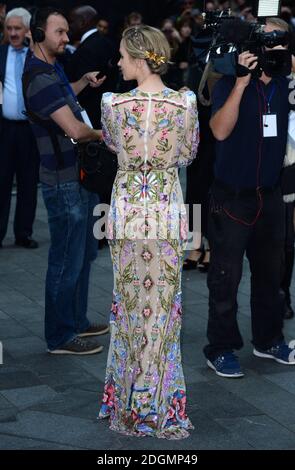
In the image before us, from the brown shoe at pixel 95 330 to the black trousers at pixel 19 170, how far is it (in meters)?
2.72

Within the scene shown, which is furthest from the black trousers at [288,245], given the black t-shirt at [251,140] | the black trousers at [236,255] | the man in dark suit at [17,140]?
the man in dark suit at [17,140]

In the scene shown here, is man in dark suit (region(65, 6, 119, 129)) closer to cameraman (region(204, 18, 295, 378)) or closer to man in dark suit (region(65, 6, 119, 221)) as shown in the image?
man in dark suit (region(65, 6, 119, 221))

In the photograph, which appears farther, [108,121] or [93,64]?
[93,64]

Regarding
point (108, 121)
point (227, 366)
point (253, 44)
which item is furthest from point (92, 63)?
point (108, 121)

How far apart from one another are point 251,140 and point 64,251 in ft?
4.39

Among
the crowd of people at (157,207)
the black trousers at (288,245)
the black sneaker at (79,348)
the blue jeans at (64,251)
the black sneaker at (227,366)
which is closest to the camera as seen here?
the crowd of people at (157,207)

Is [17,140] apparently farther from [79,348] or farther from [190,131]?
[190,131]

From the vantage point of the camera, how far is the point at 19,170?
948 cm

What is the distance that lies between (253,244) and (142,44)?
5.76ft

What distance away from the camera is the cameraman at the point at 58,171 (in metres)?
5.98

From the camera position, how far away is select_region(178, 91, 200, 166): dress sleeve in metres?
4.96

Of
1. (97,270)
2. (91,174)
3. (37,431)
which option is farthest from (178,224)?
(97,270)

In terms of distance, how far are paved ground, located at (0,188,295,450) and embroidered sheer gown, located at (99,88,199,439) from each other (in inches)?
7.1

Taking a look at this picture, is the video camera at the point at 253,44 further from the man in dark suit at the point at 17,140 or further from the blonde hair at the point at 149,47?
the man in dark suit at the point at 17,140
